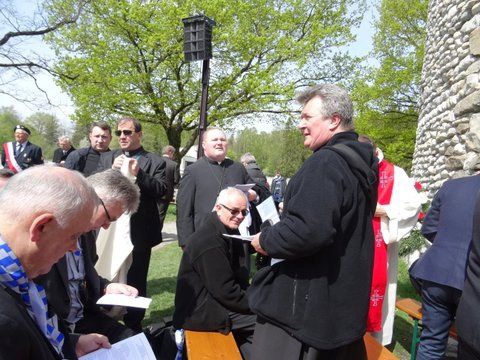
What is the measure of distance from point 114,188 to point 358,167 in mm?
1438

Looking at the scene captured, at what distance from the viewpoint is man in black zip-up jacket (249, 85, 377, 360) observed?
1838mm

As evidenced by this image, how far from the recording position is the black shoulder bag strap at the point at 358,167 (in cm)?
191

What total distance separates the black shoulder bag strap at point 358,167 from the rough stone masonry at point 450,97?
2.98 metres

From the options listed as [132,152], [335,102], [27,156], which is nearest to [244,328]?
[335,102]

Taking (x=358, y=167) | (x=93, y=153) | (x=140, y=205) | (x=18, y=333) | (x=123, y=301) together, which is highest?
(x=358, y=167)

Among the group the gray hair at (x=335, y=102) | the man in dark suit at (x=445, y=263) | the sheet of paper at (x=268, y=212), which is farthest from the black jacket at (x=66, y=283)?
the man in dark suit at (x=445, y=263)

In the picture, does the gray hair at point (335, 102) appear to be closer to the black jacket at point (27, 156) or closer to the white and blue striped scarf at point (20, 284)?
the white and blue striped scarf at point (20, 284)

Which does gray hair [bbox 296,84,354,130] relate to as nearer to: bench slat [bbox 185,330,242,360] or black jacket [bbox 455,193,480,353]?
black jacket [bbox 455,193,480,353]

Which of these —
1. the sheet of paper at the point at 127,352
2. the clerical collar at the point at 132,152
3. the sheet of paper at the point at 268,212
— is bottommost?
the sheet of paper at the point at 127,352

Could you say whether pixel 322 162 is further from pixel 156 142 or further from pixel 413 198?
pixel 156 142

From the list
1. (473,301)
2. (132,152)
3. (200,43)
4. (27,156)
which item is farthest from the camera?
(27,156)

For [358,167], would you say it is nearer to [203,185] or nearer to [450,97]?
[203,185]

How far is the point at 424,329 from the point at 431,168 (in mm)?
4571

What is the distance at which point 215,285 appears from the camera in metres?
2.88
